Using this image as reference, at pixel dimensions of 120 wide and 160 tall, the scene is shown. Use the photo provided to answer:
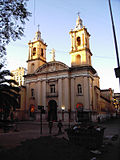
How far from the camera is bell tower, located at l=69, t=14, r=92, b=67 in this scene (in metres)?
34.7

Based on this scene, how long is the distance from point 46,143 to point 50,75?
29.7 meters

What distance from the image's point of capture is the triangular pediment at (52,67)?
35.8 m

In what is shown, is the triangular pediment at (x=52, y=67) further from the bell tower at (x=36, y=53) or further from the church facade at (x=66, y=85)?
the bell tower at (x=36, y=53)

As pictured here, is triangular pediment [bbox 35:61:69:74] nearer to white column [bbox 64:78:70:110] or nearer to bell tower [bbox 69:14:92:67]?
bell tower [bbox 69:14:92:67]

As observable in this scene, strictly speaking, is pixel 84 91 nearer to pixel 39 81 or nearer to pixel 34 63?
pixel 39 81

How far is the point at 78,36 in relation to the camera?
37.1 m

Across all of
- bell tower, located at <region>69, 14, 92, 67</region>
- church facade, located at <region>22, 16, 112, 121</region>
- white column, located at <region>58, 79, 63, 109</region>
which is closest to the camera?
church facade, located at <region>22, 16, 112, 121</region>

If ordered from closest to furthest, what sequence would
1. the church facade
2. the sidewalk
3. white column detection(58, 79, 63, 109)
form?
the sidewalk < the church facade < white column detection(58, 79, 63, 109)

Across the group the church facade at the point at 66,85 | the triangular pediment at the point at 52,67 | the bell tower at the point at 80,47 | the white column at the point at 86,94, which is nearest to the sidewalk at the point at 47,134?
the white column at the point at 86,94

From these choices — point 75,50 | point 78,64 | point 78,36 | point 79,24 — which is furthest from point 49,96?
point 79,24

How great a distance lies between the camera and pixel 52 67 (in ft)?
122

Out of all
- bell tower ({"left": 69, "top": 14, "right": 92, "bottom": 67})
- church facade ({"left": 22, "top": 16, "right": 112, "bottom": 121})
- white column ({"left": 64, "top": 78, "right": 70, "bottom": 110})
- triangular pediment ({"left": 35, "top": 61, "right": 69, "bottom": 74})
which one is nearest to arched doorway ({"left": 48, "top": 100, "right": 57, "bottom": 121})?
church facade ({"left": 22, "top": 16, "right": 112, "bottom": 121})

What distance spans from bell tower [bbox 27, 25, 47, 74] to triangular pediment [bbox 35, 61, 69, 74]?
2.39m

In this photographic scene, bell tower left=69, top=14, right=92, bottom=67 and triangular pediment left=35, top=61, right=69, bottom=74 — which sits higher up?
bell tower left=69, top=14, right=92, bottom=67
